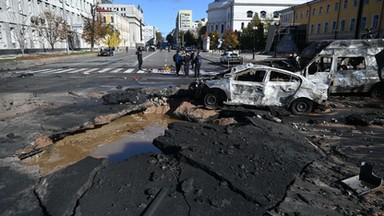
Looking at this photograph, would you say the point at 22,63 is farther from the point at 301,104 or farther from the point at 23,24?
the point at 301,104

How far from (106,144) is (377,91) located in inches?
437

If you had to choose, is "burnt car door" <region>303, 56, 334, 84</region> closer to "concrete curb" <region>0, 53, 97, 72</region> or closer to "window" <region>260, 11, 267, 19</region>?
"concrete curb" <region>0, 53, 97, 72</region>

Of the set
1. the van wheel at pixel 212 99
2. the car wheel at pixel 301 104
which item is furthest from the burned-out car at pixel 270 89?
the van wheel at pixel 212 99

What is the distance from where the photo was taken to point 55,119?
757 cm

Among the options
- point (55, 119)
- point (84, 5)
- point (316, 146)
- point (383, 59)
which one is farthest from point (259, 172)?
point (84, 5)

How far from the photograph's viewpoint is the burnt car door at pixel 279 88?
8781 millimetres

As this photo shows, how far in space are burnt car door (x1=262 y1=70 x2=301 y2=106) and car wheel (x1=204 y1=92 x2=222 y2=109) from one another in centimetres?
155

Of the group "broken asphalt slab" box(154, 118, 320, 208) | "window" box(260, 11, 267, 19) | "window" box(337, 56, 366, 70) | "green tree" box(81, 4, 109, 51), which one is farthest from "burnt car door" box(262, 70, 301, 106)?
"window" box(260, 11, 267, 19)

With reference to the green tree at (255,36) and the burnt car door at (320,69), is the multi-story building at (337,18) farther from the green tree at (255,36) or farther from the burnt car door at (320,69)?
the burnt car door at (320,69)

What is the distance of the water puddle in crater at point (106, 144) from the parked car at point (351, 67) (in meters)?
6.94

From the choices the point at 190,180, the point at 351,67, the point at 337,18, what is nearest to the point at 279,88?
the point at 351,67

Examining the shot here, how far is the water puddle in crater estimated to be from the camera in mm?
5545

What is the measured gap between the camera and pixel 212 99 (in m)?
9.24

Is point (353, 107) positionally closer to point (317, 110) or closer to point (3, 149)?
point (317, 110)
